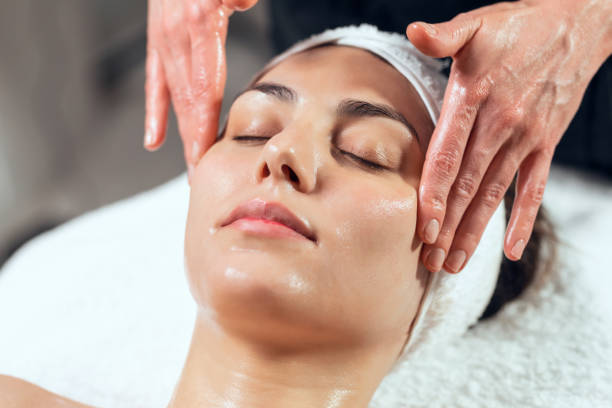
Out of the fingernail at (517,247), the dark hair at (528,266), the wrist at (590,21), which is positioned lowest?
the dark hair at (528,266)

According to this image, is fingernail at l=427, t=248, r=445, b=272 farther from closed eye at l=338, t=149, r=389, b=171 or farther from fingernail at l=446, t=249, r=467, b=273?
closed eye at l=338, t=149, r=389, b=171

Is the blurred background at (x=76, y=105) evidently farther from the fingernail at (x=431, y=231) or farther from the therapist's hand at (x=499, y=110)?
the fingernail at (x=431, y=231)

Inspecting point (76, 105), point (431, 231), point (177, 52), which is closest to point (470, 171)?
point (431, 231)

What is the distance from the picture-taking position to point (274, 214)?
2.83 ft

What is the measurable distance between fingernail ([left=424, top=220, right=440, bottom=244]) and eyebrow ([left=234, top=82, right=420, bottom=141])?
16 cm

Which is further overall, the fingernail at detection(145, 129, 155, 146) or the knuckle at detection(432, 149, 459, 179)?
the fingernail at detection(145, 129, 155, 146)

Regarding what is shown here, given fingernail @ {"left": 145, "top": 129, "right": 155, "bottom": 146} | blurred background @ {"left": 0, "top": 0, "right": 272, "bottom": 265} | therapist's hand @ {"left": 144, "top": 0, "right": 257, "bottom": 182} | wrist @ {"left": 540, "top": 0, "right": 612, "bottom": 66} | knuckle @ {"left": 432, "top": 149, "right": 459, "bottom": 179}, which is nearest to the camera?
knuckle @ {"left": 432, "top": 149, "right": 459, "bottom": 179}

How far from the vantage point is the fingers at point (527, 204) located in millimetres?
1032

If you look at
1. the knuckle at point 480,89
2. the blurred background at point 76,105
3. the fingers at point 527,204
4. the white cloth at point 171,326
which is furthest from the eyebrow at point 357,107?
the blurred background at point 76,105

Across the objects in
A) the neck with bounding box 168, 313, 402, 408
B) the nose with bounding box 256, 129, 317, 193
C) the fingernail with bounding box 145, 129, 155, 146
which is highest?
the nose with bounding box 256, 129, 317, 193

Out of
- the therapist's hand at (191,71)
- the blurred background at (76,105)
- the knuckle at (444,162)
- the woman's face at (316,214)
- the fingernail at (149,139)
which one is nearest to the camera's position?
the woman's face at (316,214)

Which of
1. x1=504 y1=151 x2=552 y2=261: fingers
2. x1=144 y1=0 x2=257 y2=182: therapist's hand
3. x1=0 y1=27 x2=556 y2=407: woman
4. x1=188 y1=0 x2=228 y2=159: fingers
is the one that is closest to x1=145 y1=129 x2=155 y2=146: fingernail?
x1=144 y1=0 x2=257 y2=182: therapist's hand

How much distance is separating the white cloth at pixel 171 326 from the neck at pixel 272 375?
9.6 inches

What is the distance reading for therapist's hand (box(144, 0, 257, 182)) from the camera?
1.16 m
